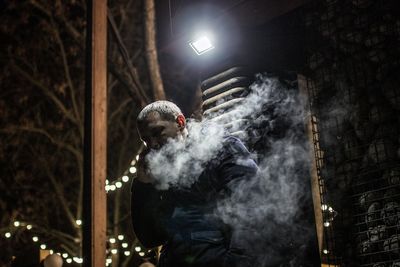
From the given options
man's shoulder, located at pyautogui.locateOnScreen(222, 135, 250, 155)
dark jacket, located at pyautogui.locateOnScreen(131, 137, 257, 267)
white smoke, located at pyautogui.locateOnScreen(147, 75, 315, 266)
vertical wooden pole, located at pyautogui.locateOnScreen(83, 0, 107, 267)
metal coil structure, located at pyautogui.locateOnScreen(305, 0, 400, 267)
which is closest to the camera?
dark jacket, located at pyautogui.locateOnScreen(131, 137, 257, 267)

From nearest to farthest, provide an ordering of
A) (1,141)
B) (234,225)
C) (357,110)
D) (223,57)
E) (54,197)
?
(234,225)
(357,110)
(223,57)
(1,141)
(54,197)

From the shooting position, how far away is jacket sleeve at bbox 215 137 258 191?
153 inches

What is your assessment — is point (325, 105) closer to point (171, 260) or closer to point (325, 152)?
point (325, 152)

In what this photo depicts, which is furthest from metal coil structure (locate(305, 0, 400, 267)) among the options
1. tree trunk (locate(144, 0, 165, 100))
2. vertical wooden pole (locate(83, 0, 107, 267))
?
tree trunk (locate(144, 0, 165, 100))

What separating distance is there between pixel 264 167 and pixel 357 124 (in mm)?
1161

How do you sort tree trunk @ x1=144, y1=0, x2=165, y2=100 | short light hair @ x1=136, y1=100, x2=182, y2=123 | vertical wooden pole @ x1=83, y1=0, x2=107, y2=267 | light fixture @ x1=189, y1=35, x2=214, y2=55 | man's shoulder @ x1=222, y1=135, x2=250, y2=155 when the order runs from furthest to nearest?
tree trunk @ x1=144, y1=0, x2=165, y2=100 < vertical wooden pole @ x1=83, y1=0, x2=107, y2=267 < light fixture @ x1=189, y1=35, x2=214, y2=55 < short light hair @ x1=136, y1=100, x2=182, y2=123 < man's shoulder @ x1=222, y1=135, x2=250, y2=155

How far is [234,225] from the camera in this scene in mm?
3900

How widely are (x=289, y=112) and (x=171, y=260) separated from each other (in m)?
2.42

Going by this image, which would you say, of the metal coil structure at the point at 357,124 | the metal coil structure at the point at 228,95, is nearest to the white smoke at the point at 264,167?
the metal coil structure at the point at 228,95

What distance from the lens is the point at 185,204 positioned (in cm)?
413

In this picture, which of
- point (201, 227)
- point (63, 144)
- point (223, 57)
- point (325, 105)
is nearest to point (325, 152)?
point (325, 105)

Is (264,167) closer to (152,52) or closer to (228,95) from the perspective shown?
(228,95)

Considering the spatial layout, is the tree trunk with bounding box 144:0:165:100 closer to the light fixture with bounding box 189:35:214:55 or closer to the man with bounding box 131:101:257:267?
the light fixture with bounding box 189:35:214:55

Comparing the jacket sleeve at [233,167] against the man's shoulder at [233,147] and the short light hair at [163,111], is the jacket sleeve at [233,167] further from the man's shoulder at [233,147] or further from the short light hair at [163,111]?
the short light hair at [163,111]
